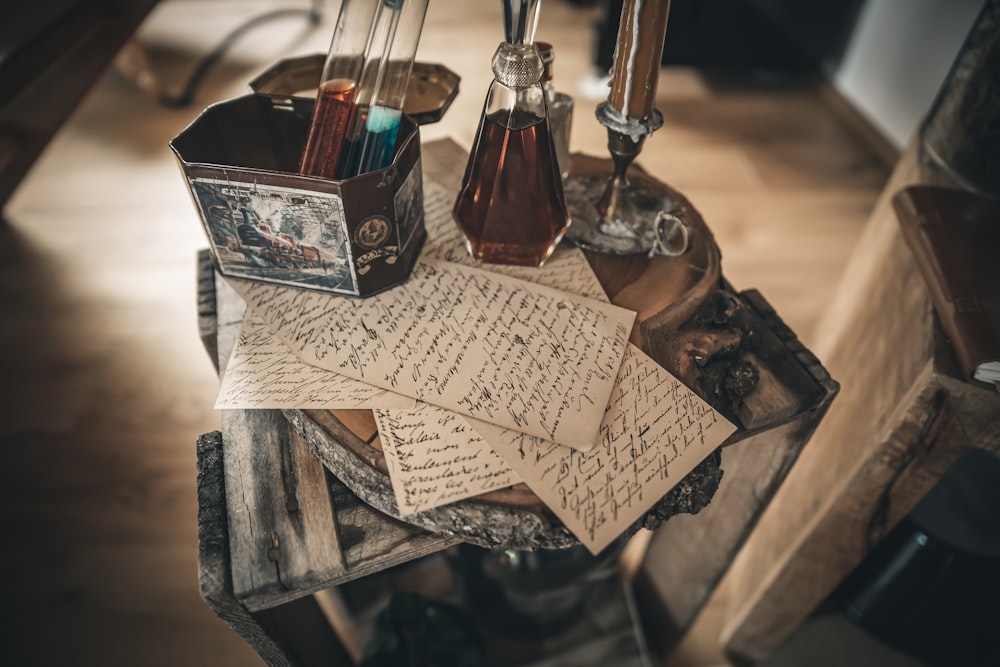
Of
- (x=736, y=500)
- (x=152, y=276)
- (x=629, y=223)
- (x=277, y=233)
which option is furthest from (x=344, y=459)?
(x=152, y=276)

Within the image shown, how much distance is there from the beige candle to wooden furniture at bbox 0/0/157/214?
125 centimetres

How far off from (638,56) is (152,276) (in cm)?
143

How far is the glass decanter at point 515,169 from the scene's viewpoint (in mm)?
534

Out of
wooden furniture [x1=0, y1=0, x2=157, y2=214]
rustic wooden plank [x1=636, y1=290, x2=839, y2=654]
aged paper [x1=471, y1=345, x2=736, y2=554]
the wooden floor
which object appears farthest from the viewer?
wooden furniture [x1=0, y1=0, x2=157, y2=214]

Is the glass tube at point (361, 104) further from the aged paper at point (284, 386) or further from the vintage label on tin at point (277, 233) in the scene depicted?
the aged paper at point (284, 386)

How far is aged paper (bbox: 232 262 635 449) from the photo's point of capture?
21.3 inches

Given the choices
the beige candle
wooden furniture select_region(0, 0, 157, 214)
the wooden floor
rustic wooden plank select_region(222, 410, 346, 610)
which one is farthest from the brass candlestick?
wooden furniture select_region(0, 0, 157, 214)

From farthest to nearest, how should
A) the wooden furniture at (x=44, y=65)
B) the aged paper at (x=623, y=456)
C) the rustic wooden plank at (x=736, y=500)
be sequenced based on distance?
the wooden furniture at (x=44, y=65) < the rustic wooden plank at (x=736, y=500) < the aged paper at (x=623, y=456)

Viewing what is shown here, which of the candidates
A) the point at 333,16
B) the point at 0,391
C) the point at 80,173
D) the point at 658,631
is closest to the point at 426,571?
the point at 658,631

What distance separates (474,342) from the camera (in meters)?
0.59

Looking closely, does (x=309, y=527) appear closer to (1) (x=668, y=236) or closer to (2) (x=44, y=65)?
(1) (x=668, y=236)

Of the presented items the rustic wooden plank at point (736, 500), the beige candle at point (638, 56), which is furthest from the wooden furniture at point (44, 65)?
the rustic wooden plank at point (736, 500)

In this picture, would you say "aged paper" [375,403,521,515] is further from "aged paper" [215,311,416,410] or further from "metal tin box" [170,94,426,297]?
"metal tin box" [170,94,426,297]

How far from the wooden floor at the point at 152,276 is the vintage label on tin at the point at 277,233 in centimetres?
68
